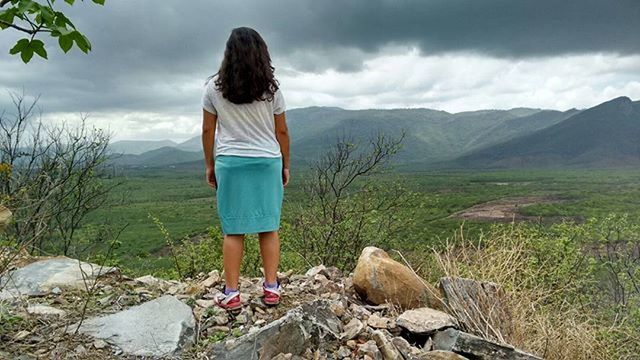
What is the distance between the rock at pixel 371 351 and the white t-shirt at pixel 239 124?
169cm

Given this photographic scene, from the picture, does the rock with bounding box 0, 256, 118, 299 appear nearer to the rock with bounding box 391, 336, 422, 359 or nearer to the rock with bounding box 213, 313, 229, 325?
the rock with bounding box 213, 313, 229, 325

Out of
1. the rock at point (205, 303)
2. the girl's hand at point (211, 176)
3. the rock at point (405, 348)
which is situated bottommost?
the rock at point (405, 348)

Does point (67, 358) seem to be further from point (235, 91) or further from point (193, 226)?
point (193, 226)

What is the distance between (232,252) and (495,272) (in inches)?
129

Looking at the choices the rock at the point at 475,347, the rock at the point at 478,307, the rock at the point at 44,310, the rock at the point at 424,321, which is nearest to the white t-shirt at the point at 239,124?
the rock at the point at 44,310

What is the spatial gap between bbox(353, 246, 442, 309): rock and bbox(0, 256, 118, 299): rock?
249 cm

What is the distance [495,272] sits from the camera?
564cm

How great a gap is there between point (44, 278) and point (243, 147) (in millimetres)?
2410

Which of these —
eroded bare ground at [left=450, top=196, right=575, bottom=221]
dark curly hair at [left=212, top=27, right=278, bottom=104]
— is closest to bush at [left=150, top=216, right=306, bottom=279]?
dark curly hair at [left=212, top=27, right=278, bottom=104]

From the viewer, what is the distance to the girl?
12.3 ft

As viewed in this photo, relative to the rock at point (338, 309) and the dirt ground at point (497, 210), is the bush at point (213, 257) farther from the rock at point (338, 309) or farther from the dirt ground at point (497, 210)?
the dirt ground at point (497, 210)

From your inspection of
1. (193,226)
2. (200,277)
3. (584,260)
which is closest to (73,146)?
(200,277)

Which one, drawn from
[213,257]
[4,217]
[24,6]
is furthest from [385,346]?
[213,257]

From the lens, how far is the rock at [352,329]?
151 inches
